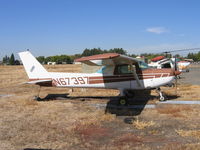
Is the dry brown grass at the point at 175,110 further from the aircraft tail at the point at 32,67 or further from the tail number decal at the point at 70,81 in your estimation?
the aircraft tail at the point at 32,67

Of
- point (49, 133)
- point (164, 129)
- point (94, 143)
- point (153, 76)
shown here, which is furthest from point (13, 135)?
point (153, 76)

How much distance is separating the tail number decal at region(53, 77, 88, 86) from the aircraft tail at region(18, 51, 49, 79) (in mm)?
745

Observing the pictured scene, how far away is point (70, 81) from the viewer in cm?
1048

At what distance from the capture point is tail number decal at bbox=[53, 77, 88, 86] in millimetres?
10312

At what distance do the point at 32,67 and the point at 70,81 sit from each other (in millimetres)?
2191

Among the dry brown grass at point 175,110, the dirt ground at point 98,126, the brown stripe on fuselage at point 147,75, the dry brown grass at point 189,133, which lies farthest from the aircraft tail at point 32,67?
the dry brown grass at point 189,133

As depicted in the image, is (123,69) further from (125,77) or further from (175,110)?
(175,110)

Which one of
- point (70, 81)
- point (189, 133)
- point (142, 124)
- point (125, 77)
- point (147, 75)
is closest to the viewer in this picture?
point (189, 133)

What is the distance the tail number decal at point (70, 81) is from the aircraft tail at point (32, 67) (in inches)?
29.3

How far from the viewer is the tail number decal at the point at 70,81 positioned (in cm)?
1031

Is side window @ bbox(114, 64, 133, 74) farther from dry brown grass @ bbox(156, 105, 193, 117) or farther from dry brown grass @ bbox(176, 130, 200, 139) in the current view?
dry brown grass @ bbox(176, 130, 200, 139)

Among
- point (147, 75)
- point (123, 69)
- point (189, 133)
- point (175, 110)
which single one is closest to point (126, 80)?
point (123, 69)

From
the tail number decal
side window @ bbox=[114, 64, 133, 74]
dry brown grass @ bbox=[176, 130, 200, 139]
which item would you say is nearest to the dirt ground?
dry brown grass @ bbox=[176, 130, 200, 139]

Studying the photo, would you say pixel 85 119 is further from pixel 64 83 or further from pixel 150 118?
pixel 64 83
